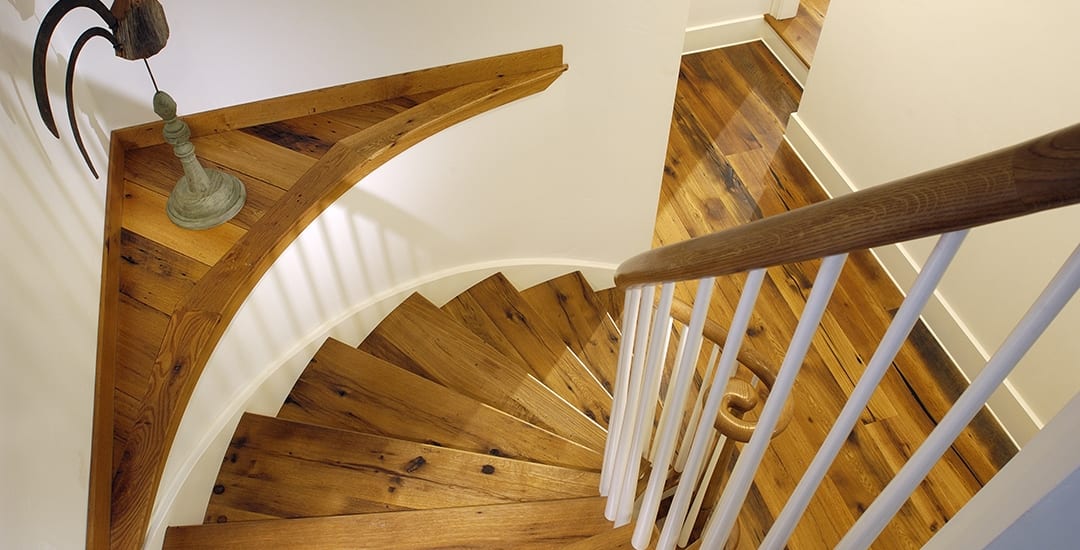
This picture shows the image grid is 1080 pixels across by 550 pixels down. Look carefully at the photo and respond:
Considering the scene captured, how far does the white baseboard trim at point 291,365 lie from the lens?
6.16 feet

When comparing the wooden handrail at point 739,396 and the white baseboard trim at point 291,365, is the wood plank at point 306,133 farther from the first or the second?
the wooden handrail at point 739,396

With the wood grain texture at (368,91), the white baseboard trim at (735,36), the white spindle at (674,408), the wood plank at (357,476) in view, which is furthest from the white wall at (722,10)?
the white spindle at (674,408)

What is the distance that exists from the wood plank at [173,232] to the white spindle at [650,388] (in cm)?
106

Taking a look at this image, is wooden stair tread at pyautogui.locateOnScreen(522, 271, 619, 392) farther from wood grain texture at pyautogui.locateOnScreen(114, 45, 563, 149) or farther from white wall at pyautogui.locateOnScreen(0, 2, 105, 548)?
white wall at pyautogui.locateOnScreen(0, 2, 105, 548)

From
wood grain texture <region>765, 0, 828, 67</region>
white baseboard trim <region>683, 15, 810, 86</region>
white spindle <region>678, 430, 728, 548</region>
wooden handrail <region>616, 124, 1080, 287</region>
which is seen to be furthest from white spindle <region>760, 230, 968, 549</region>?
white baseboard trim <region>683, 15, 810, 86</region>

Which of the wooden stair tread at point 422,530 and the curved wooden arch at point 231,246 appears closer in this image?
the curved wooden arch at point 231,246

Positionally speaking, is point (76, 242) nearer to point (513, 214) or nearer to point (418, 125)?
point (418, 125)

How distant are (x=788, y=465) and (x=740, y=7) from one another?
264 cm

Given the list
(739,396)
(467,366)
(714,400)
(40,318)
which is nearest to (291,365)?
(467,366)

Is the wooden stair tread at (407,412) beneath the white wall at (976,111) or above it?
beneath

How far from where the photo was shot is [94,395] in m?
1.52

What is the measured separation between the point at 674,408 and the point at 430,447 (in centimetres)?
94

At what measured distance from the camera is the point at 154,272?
5.95 ft

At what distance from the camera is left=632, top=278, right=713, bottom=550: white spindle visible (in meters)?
1.11
